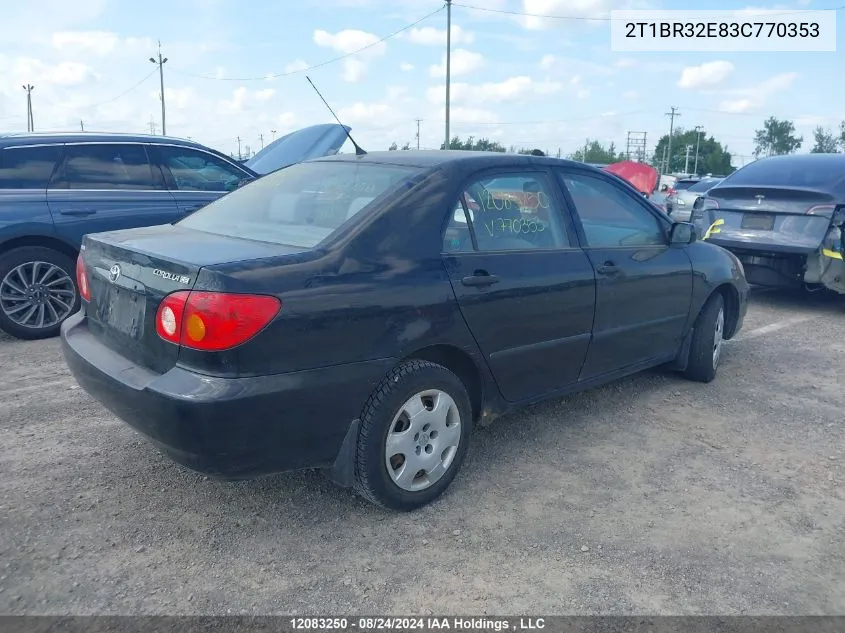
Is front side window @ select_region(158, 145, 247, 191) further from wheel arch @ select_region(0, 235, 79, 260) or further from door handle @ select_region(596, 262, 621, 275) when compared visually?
door handle @ select_region(596, 262, 621, 275)

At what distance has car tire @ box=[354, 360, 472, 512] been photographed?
9.55 feet

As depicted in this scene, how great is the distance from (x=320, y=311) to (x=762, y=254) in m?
6.28

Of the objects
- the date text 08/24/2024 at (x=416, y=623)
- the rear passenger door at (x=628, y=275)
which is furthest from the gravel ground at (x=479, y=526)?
the rear passenger door at (x=628, y=275)

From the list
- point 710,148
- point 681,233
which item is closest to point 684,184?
point 681,233

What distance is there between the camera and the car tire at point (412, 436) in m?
2.91

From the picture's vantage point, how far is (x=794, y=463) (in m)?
3.75

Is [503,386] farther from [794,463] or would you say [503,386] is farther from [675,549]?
[794,463]

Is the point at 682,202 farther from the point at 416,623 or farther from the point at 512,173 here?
the point at 416,623

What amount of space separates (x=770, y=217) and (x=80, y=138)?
21.9ft

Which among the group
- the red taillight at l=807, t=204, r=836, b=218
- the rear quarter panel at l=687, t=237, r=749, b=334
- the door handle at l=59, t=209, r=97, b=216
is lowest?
the rear quarter panel at l=687, t=237, r=749, b=334

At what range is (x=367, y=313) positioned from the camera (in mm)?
2830

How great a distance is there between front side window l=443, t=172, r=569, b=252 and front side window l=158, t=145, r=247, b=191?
3989 millimetres

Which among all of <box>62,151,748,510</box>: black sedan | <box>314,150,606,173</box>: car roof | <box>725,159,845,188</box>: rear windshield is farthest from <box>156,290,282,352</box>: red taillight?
<box>725,159,845,188</box>: rear windshield

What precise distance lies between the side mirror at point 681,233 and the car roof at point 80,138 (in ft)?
14.6
